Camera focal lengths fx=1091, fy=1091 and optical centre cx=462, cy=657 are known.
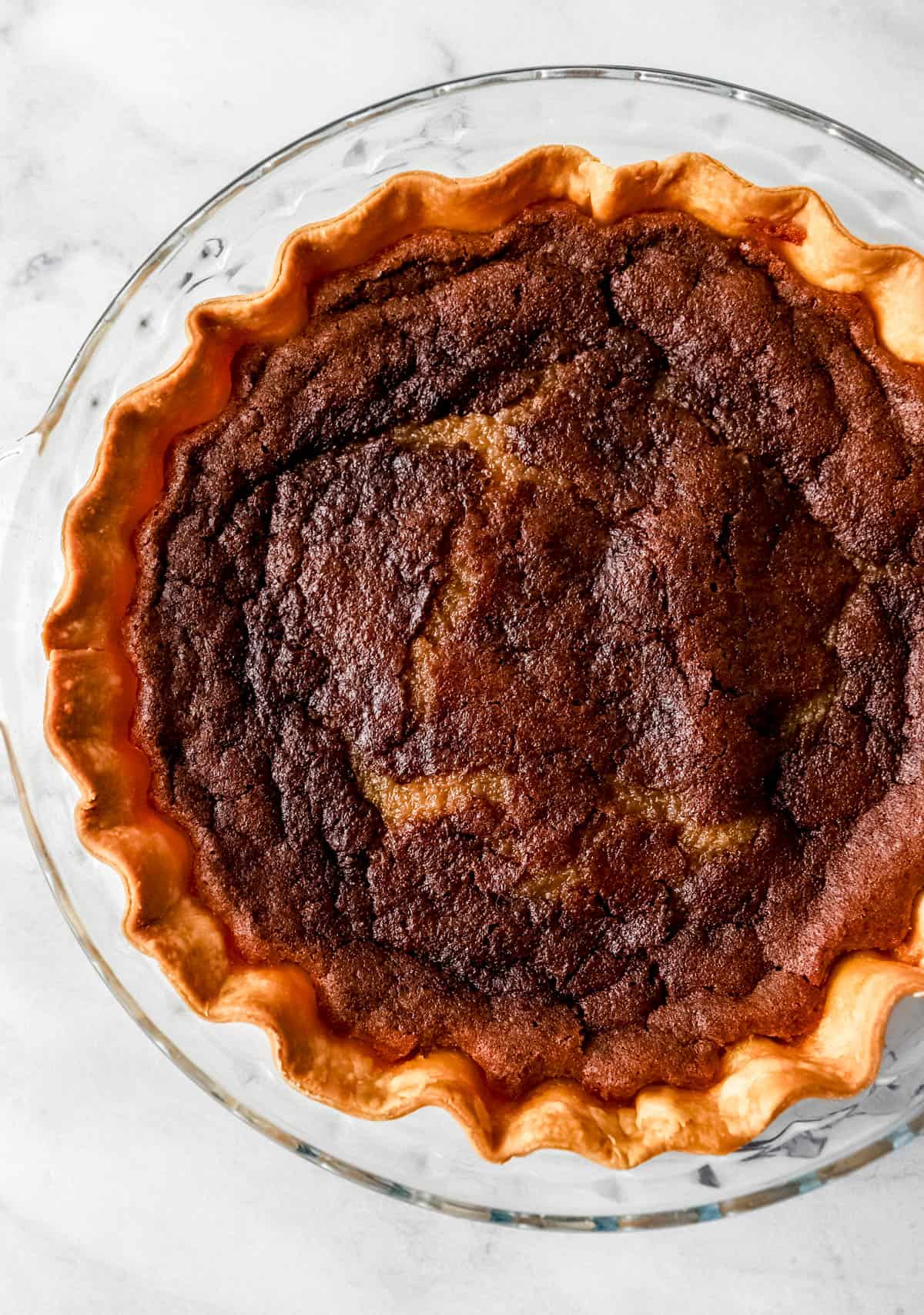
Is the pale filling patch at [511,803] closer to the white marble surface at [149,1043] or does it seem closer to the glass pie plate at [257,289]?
the glass pie plate at [257,289]

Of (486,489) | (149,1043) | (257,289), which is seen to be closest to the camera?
(486,489)

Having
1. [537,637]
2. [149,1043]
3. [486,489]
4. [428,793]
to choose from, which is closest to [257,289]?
[486,489]

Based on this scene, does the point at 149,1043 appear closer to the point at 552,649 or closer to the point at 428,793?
the point at 428,793

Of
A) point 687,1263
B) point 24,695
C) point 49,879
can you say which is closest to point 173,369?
point 24,695

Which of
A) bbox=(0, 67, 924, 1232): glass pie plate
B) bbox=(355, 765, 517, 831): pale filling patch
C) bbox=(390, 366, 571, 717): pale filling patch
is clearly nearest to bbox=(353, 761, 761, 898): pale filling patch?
bbox=(355, 765, 517, 831): pale filling patch

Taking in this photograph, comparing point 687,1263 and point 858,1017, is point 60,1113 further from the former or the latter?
point 858,1017

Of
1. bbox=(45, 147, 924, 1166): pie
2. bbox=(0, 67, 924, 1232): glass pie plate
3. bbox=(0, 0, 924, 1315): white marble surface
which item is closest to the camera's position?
bbox=(45, 147, 924, 1166): pie

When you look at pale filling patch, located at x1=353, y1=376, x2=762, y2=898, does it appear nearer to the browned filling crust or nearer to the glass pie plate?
the browned filling crust
